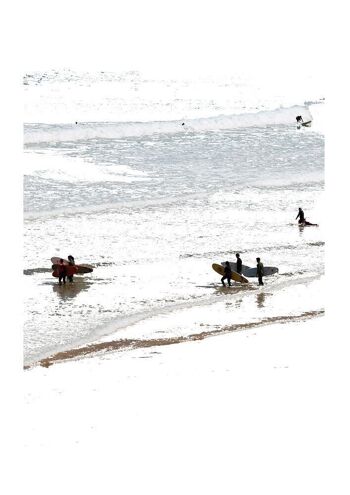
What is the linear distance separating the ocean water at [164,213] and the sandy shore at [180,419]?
251cm

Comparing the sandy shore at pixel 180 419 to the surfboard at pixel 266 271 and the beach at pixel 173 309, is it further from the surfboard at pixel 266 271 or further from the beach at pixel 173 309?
the surfboard at pixel 266 271

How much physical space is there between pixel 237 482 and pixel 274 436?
1.12 metres

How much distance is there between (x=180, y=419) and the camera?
1077 centimetres

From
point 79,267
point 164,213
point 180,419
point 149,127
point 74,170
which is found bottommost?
point 180,419

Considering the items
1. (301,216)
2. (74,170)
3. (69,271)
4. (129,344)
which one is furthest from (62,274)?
(74,170)

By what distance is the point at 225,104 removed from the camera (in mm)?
54156

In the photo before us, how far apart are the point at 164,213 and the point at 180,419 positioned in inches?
679

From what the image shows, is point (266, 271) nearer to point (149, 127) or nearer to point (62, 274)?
point (62, 274)

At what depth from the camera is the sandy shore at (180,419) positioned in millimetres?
9141

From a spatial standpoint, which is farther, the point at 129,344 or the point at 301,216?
the point at 301,216

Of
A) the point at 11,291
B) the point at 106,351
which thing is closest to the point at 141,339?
the point at 106,351

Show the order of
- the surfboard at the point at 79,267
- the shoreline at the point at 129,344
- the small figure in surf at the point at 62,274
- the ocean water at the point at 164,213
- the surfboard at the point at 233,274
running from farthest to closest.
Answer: the surfboard at the point at 79,267
the surfboard at the point at 233,274
the small figure in surf at the point at 62,274
the ocean water at the point at 164,213
the shoreline at the point at 129,344

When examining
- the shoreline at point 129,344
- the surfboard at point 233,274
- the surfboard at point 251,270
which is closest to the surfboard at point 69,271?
the surfboard at point 233,274

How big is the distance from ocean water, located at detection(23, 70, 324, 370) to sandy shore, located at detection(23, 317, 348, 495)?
2.51 metres
